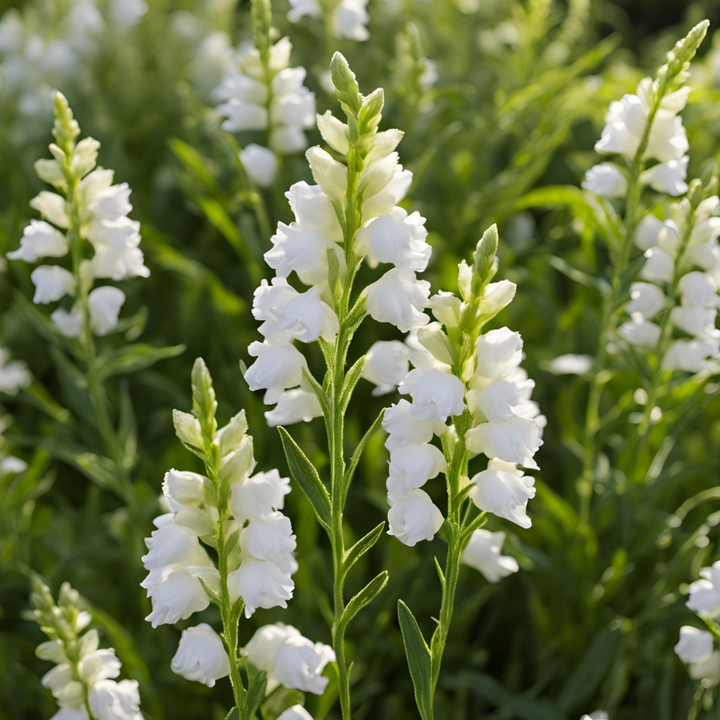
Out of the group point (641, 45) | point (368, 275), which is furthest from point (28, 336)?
point (641, 45)

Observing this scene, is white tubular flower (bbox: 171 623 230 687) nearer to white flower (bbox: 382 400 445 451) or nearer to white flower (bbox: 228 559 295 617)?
white flower (bbox: 228 559 295 617)

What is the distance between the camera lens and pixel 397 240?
1.09 metres

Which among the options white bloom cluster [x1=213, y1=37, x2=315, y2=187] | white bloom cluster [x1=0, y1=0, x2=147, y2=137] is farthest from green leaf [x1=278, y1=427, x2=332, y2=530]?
white bloom cluster [x1=0, y1=0, x2=147, y2=137]

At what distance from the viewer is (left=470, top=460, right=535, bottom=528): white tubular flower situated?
44.3 inches

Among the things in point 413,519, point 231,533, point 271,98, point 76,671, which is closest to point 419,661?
point 413,519

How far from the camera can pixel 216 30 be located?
4.46 metres

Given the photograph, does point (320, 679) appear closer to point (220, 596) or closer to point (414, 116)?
point (220, 596)

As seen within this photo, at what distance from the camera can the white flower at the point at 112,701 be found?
131 centimetres

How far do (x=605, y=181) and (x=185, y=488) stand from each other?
1.11 meters

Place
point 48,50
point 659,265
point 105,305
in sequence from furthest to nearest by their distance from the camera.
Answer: point 48,50 → point 105,305 → point 659,265

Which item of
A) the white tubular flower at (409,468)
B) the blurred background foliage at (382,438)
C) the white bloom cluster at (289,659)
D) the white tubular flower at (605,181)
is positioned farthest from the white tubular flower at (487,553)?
the white tubular flower at (605,181)

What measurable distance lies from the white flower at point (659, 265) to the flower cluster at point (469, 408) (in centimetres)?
72

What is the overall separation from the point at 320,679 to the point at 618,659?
0.97 metres

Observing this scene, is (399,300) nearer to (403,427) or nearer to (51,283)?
(403,427)
